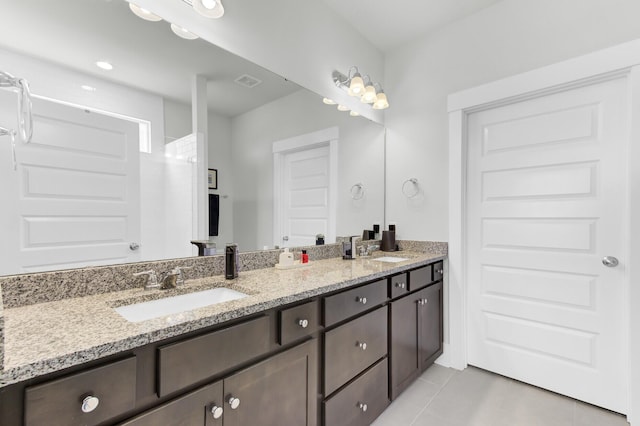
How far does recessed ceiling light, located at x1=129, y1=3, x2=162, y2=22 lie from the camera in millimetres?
1323

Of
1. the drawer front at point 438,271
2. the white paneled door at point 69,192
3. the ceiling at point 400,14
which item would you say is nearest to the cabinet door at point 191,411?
the white paneled door at point 69,192

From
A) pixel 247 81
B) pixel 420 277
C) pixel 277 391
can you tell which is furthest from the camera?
pixel 420 277

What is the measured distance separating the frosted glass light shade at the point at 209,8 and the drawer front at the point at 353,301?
1511mm

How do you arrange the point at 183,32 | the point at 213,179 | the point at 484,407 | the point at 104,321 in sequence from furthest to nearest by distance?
the point at 484,407
the point at 213,179
the point at 183,32
the point at 104,321

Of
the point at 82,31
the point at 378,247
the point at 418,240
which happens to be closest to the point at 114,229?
the point at 82,31

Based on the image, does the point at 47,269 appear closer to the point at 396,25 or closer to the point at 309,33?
the point at 309,33

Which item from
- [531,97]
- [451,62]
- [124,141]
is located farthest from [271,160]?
[531,97]

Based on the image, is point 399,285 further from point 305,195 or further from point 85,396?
point 85,396

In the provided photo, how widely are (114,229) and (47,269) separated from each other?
25 cm

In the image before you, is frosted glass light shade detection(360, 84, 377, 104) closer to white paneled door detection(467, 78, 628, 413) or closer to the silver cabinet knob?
white paneled door detection(467, 78, 628, 413)

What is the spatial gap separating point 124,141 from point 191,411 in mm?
1077

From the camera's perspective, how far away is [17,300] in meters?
1.03

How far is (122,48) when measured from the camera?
1.30 m

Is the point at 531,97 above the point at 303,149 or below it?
above
